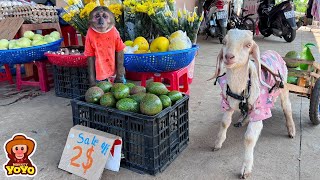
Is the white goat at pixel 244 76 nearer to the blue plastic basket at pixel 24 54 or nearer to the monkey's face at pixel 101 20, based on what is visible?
the monkey's face at pixel 101 20

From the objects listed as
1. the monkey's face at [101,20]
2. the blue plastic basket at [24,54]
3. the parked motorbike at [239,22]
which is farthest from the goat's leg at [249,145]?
the parked motorbike at [239,22]

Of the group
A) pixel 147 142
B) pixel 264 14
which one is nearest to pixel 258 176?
pixel 147 142

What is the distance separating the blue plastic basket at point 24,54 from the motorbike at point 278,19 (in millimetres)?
6390

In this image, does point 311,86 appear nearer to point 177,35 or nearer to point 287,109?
point 287,109

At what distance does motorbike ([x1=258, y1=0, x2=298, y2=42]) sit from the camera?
310 inches

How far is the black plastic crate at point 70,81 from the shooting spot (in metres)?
3.86

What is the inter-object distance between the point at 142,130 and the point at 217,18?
20.5ft

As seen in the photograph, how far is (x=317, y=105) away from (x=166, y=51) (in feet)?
5.30

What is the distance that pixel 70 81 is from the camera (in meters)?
3.96

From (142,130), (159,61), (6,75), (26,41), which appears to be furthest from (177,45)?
(6,75)

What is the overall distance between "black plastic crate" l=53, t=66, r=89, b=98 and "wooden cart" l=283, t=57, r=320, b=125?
2.45 meters

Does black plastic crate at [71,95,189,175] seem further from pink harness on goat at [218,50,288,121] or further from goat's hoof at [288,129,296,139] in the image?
goat's hoof at [288,129,296,139]

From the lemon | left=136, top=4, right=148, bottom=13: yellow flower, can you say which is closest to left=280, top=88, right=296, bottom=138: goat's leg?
the lemon

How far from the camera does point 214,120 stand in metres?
3.23
